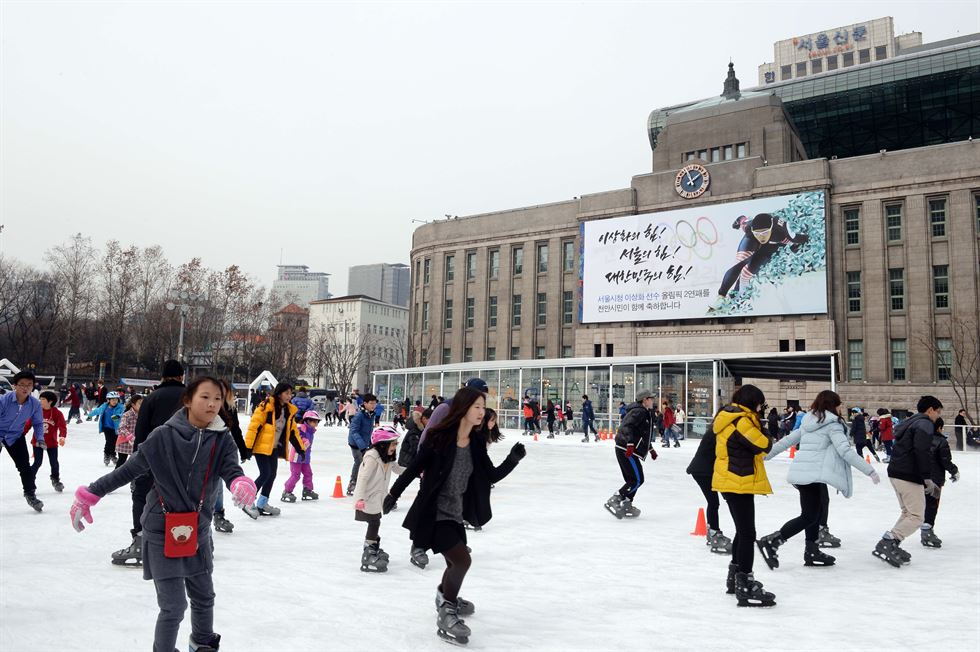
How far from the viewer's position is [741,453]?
17.7ft

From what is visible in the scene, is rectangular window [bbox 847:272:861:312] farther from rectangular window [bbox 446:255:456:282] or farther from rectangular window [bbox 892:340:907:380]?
rectangular window [bbox 446:255:456:282]

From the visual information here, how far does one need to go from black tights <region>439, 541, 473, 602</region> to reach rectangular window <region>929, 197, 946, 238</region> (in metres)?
41.7

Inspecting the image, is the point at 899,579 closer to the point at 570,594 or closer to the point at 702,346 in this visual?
the point at 570,594

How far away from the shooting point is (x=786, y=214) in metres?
40.1

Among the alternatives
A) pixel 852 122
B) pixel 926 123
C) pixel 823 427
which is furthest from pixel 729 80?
pixel 823 427

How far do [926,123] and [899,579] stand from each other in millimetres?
63702

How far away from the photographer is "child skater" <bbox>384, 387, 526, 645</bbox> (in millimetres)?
4391

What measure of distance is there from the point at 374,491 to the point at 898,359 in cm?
3909

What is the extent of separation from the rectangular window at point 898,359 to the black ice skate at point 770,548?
36.5 meters

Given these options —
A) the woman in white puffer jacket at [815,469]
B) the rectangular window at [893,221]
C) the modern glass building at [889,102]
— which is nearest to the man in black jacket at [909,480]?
the woman in white puffer jacket at [815,469]

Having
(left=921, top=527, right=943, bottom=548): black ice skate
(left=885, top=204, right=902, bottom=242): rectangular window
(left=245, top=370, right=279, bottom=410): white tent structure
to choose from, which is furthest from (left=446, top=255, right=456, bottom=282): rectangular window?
(left=921, top=527, right=943, bottom=548): black ice skate

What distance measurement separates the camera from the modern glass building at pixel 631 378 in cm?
2780

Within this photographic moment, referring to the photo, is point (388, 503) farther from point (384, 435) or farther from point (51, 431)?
point (51, 431)

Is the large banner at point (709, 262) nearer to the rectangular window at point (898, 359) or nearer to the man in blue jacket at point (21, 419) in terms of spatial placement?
the rectangular window at point (898, 359)
